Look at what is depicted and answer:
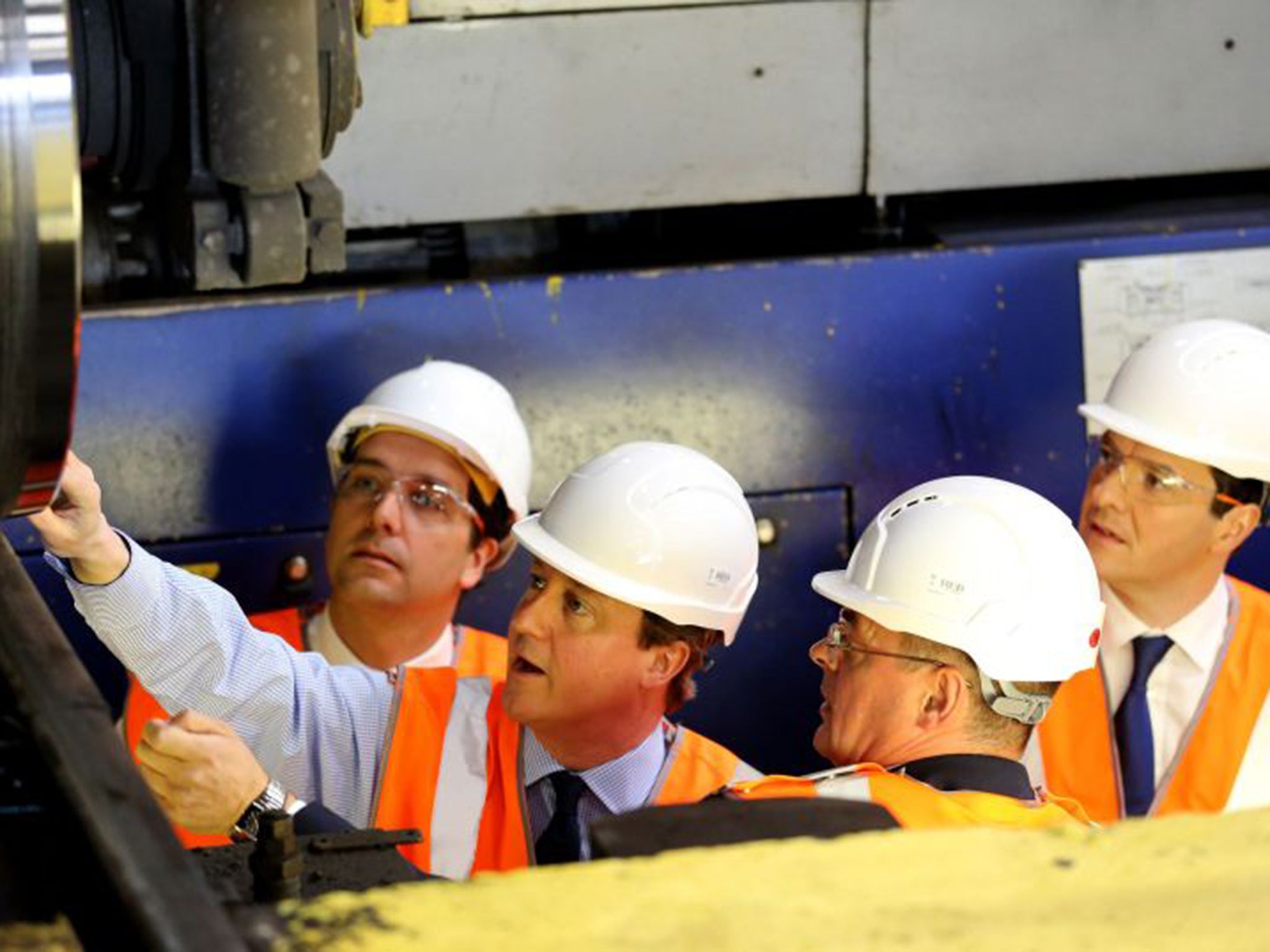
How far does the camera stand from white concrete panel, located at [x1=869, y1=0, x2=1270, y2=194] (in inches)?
191

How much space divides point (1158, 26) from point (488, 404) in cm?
191

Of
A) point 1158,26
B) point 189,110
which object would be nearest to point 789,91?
point 1158,26

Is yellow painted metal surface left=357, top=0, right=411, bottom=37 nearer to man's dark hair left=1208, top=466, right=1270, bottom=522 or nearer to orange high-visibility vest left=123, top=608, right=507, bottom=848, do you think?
orange high-visibility vest left=123, top=608, right=507, bottom=848

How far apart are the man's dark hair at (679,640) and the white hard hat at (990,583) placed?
237 millimetres

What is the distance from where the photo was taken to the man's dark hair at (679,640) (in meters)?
3.34

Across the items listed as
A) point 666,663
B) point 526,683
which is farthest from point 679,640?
point 526,683

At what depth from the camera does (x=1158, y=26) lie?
4922 mm

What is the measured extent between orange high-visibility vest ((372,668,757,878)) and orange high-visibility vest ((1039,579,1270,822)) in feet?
3.18

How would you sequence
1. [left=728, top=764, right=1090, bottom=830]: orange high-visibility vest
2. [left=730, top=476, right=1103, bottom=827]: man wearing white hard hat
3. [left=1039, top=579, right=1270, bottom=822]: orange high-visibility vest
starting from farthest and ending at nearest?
[left=1039, top=579, right=1270, bottom=822]: orange high-visibility vest < [left=730, top=476, right=1103, bottom=827]: man wearing white hard hat < [left=728, top=764, right=1090, bottom=830]: orange high-visibility vest

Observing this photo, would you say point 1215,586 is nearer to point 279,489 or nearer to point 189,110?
point 279,489

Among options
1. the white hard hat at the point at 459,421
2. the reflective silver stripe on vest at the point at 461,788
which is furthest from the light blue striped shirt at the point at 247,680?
the white hard hat at the point at 459,421

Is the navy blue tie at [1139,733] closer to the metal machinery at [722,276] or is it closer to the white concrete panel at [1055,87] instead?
the metal machinery at [722,276]

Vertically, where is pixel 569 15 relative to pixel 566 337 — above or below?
Answer: above

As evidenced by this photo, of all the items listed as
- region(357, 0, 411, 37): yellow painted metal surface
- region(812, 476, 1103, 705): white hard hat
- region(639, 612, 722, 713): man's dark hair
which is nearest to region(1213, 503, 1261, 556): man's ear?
region(812, 476, 1103, 705): white hard hat
